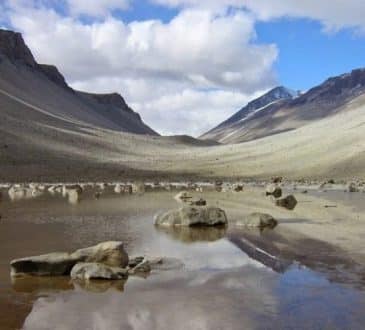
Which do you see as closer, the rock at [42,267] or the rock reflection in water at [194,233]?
the rock at [42,267]

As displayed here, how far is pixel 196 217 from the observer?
25.2 meters

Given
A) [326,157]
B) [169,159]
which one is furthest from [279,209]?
[169,159]

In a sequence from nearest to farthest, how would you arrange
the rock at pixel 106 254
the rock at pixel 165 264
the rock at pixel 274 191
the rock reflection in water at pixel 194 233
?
the rock at pixel 106 254, the rock at pixel 165 264, the rock reflection in water at pixel 194 233, the rock at pixel 274 191

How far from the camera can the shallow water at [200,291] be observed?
11.4 m

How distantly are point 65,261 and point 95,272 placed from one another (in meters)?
0.99

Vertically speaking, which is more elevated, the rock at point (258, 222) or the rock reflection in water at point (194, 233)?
the rock at point (258, 222)

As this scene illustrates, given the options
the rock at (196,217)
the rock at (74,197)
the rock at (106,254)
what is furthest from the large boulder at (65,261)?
the rock at (74,197)

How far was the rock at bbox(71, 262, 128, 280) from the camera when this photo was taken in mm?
14734

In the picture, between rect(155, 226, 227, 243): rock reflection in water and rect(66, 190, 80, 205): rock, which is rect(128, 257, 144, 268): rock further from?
rect(66, 190, 80, 205): rock

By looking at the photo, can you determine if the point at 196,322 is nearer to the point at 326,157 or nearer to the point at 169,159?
the point at 326,157

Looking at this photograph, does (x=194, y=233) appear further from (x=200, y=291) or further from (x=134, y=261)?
(x=200, y=291)

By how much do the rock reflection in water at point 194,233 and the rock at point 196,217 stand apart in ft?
1.23

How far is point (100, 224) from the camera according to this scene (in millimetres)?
27031

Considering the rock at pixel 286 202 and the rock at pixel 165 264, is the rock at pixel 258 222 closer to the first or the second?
the rock at pixel 165 264
